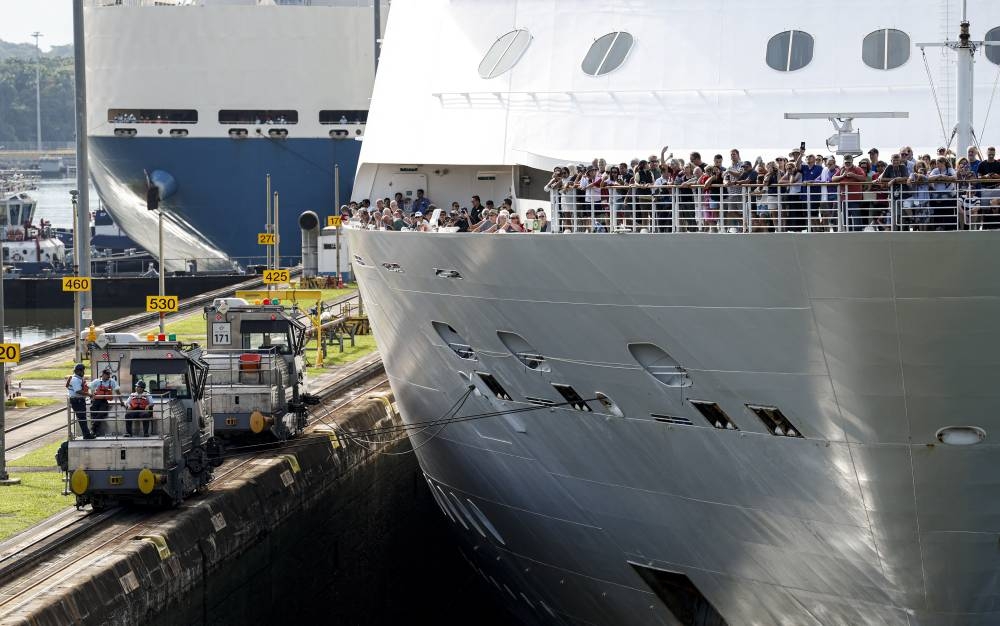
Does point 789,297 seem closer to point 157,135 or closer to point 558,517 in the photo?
point 558,517

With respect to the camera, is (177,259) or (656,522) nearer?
(656,522)

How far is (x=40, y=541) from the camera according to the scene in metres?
19.7

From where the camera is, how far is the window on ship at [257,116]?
69875mm

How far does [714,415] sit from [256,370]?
12.6 m

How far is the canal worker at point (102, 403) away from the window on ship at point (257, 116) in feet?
160

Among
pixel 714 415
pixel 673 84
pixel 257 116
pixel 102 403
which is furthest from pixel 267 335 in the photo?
pixel 257 116

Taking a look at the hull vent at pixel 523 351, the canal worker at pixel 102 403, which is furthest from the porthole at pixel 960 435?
the canal worker at pixel 102 403

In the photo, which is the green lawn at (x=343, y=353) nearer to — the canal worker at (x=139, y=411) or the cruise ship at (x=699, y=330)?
the canal worker at (x=139, y=411)

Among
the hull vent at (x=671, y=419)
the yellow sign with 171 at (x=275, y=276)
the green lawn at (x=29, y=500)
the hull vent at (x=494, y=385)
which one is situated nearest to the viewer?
the hull vent at (x=671, y=419)

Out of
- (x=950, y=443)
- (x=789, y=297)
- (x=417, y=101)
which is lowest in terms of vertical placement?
(x=950, y=443)

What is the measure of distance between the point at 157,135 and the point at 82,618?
55.0m

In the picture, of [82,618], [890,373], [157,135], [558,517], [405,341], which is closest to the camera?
[890,373]

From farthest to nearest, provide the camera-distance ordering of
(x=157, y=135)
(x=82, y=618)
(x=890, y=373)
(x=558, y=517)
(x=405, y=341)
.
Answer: (x=157, y=135)
(x=405, y=341)
(x=558, y=517)
(x=82, y=618)
(x=890, y=373)

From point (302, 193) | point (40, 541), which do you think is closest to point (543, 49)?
point (40, 541)
